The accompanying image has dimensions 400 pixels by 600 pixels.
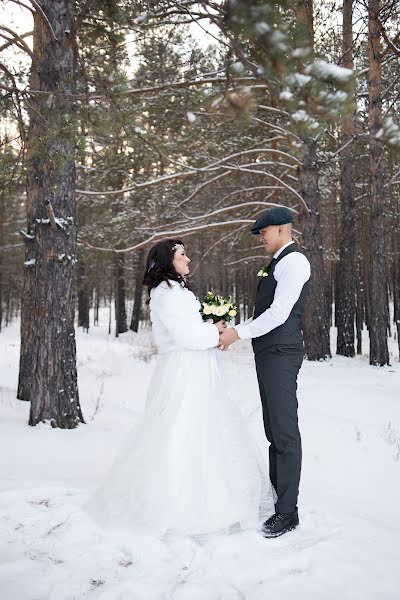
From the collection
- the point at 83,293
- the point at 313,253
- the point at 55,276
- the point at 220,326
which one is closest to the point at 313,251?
the point at 313,253

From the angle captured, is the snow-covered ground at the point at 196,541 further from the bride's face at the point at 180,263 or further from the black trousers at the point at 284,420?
the bride's face at the point at 180,263

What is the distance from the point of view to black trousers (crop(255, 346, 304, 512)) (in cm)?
375

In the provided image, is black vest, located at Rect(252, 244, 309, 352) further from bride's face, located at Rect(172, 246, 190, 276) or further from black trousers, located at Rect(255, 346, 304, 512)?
bride's face, located at Rect(172, 246, 190, 276)

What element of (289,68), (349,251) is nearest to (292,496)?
(289,68)

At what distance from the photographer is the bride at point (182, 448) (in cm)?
358

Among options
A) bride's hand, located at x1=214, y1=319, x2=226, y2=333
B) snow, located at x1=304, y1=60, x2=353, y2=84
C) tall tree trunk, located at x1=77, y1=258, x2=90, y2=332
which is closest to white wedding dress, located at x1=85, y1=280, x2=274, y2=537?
bride's hand, located at x1=214, y1=319, x2=226, y2=333

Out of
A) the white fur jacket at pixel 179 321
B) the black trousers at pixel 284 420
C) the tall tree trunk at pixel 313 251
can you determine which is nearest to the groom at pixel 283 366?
the black trousers at pixel 284 420

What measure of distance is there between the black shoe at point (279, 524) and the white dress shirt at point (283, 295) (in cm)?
135

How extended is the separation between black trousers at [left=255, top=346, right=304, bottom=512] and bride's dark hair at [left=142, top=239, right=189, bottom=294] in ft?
3.14

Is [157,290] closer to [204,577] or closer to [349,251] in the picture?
[204,577]

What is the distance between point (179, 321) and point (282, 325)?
0.77m

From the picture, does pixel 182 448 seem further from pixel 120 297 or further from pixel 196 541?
pixel 120 297

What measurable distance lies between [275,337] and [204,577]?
5.46 feet

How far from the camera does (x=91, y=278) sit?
90.5ft
